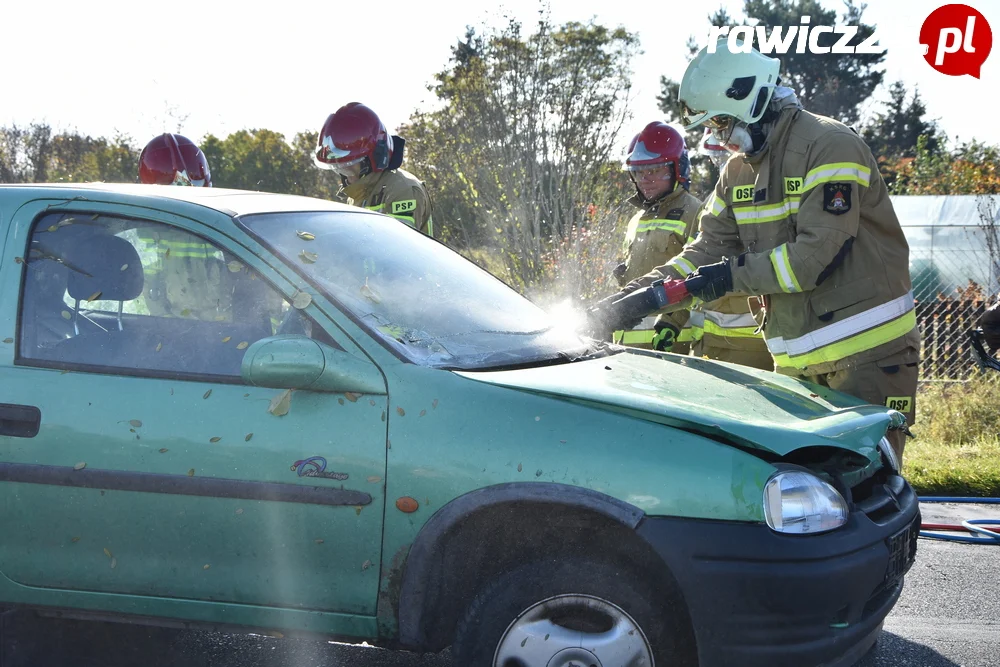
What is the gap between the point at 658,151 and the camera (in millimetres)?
5605

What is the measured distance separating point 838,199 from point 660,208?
77.5 inches

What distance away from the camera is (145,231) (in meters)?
3.08

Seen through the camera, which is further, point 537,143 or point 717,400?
point 537,143

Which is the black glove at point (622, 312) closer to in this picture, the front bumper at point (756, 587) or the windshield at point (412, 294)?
the windshield at point (412, 294)

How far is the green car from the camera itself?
8.21 ft

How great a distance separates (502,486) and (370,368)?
510mm

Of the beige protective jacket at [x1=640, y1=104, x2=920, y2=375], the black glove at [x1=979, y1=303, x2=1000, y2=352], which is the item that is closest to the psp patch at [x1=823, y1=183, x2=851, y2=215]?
the beige protective jacket at [x1=640, y1=104, x2=920, y2=375]

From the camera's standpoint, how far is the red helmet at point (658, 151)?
560 cm

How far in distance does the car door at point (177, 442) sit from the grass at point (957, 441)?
4190mm

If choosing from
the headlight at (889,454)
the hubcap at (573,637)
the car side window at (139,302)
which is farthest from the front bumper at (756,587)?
the car side window at (139,302)

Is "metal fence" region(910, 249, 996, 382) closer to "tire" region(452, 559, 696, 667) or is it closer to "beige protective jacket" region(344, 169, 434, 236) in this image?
"beige protective jacket" region(344, 169, 434, 236)

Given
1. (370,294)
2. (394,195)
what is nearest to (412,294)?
(370,294)

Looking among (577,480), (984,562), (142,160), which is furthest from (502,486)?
(142,160)

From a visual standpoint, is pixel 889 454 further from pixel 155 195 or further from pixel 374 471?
pixel 155 195
